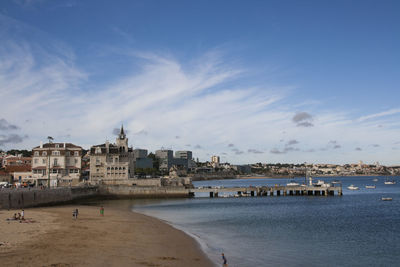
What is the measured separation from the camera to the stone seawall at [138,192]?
9088 centimetres

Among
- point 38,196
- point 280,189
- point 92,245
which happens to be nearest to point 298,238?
point 92,245

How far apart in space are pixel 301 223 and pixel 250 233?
37.3ft

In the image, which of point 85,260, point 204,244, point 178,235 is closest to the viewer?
point 85,260

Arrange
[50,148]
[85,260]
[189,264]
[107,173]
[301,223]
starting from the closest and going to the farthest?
[85,260] → [189,264] → [301,223] → [50,148] → [107,173]

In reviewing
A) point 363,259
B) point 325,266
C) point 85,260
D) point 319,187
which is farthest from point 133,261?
point 319,187

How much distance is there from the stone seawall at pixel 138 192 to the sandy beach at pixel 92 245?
172ft

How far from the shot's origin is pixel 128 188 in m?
92.6

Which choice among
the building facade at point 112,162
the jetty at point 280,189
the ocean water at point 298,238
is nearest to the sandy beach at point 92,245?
the ocean water at point 298,238

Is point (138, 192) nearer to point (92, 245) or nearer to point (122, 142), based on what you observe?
point (122, 142)

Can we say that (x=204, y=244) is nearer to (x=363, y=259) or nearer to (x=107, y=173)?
(x=363, y=259)

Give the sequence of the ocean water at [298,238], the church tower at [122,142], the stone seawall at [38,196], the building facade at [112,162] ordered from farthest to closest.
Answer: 1. the church tower at [122,142]
2. the building facade at [112,162]
3. the stone seawall at [38,196]
4. the ocean water at [298,238]

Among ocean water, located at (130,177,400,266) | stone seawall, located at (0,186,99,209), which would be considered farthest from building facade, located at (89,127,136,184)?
ocean water, located at (130,177,400,266)

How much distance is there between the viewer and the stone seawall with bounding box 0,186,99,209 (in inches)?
2117

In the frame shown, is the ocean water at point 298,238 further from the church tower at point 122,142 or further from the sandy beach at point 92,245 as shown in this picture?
the church tower at point 122,142
